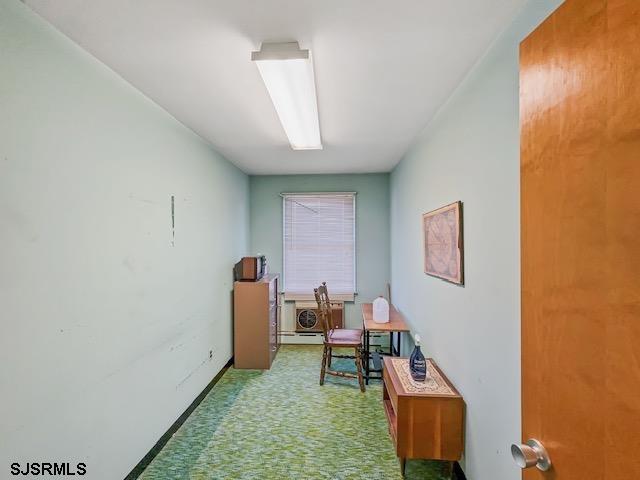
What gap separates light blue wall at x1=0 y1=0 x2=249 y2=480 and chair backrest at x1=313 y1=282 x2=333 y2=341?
134cm

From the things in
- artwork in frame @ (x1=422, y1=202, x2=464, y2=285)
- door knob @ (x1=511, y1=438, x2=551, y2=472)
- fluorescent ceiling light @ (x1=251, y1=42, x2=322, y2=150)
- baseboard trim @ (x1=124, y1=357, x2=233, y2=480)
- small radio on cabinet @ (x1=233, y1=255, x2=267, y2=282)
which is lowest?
baseboard trim @ (x1=124, y1=357, x2=233, y2=480)

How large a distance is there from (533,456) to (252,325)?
10.9ft

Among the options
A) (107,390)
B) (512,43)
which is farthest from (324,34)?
(107,390)

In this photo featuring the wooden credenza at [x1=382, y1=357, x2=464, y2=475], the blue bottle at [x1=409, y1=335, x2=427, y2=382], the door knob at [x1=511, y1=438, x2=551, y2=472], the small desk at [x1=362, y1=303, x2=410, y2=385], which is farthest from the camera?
the small desk at [x1=362, y1=303, x2=410, y2=385]

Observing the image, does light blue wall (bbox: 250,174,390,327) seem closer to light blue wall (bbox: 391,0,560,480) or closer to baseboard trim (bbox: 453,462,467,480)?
light blue wall (bbox: 391,0,560,480)

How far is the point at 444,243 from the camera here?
216 centimetres

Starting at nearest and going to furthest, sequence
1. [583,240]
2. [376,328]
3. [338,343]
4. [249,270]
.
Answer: [583,240]
[376,328]
[338,343]
[249,270]

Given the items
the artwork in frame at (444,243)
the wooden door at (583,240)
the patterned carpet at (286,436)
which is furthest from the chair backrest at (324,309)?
the wooden door at (583,240)

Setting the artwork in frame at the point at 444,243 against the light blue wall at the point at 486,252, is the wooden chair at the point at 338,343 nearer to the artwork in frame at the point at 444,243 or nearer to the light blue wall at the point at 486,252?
the light blue wall at the point at 486,252

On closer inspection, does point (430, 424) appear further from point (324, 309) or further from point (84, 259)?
point (84, 259)

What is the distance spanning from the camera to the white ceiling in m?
1.26

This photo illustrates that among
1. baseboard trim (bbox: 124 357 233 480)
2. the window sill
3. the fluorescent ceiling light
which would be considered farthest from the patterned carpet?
the fluorescent ceiling light

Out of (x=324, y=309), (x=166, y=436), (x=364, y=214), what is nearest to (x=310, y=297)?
(x=324, y=309)

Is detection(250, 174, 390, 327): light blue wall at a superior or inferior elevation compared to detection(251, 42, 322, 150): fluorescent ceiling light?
inferior
